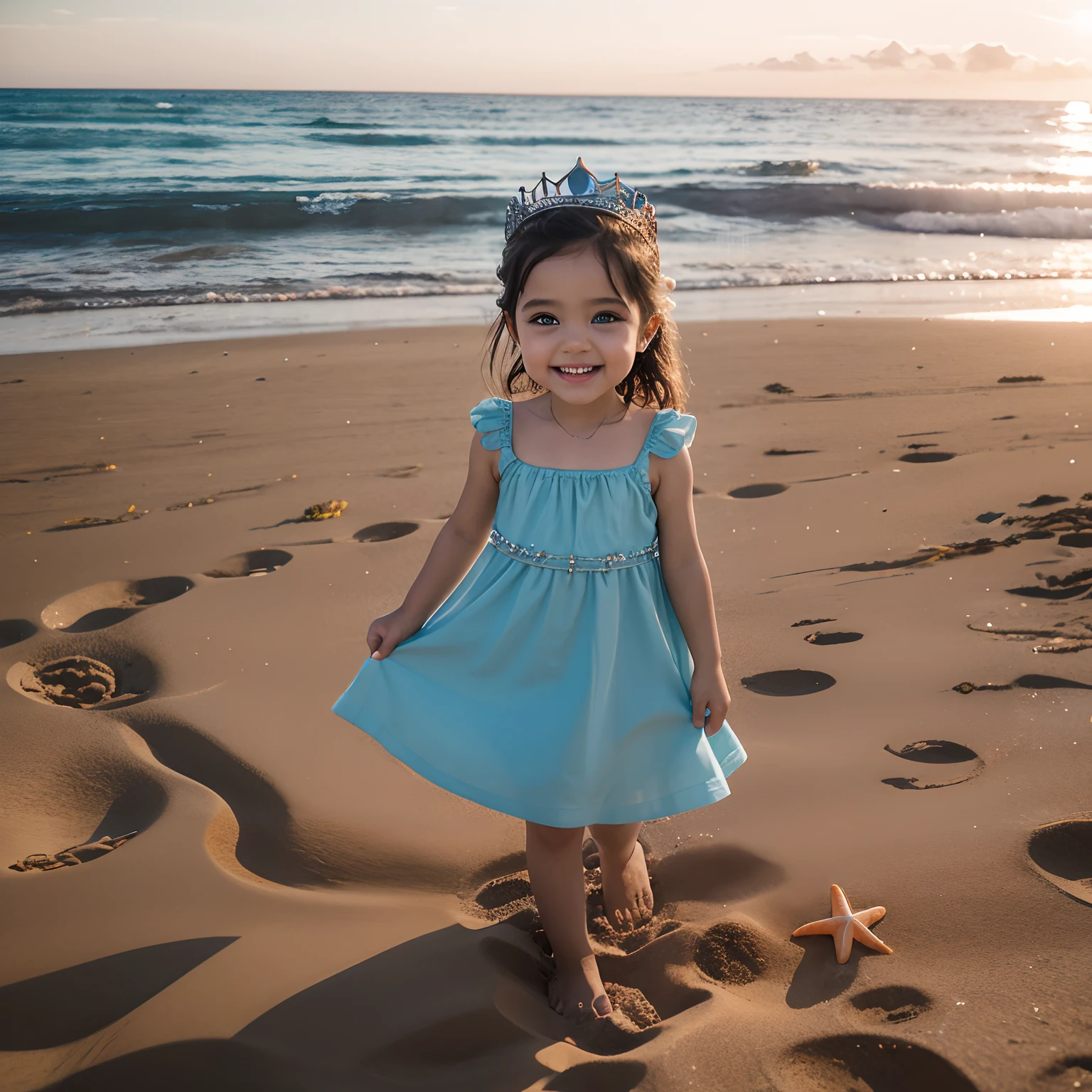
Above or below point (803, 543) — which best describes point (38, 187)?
above

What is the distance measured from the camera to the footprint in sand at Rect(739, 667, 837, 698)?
3172mm

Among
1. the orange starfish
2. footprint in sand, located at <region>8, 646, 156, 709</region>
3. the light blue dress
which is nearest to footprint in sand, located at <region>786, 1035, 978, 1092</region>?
the orange starfish

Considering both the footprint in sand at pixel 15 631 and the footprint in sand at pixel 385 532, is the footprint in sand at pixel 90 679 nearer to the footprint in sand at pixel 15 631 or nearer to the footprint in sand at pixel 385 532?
the footprint in sand at pixel 15 631

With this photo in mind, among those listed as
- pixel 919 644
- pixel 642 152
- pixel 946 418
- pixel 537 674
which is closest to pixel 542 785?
pixel 537 674

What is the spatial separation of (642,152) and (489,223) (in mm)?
12422

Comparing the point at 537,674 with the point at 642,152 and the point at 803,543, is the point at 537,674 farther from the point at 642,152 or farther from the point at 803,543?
the point at 642,152

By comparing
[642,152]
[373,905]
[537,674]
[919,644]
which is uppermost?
[642,152]

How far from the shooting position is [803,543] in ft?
14.0

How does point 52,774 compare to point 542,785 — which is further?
point 52,774

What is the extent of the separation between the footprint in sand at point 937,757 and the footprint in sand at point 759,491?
2162 mm

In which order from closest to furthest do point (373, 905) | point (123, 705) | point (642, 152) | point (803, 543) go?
point (373, 905) → point (123, 705) → point (803, 543) → point (642, 152)

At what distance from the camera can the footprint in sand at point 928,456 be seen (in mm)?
5258

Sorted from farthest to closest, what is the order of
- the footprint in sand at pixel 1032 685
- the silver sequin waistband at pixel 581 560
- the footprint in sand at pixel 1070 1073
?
1. the footprint in sand at pixel 1032 685
2. the silver sequin waistband at pixel 581 560
3. the footprint in sand at pixel 1070 1073

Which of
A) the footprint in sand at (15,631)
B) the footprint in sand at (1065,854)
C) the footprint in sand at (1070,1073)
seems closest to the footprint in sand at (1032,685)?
the footprint in sand at (1065,854)
